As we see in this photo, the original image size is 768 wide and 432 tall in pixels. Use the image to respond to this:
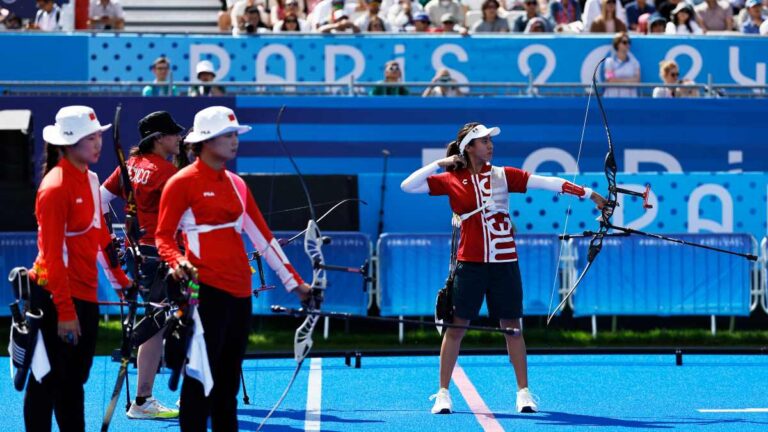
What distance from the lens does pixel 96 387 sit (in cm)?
1053

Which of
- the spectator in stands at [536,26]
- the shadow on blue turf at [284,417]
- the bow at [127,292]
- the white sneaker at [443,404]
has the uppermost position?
the spectator in stands at [536,26]

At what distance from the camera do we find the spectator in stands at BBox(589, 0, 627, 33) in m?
17.3

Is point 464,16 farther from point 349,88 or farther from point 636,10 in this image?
point 349,88

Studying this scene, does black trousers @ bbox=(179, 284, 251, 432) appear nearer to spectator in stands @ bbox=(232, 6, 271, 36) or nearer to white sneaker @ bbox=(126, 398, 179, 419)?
white sneaker @ bbox=(126, 398, 179, 419)

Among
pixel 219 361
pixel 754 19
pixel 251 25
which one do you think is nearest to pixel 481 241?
pixel 219 361

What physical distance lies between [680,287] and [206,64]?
5.92 metres

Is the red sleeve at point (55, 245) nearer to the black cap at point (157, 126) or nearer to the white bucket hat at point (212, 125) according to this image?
the white bucket hat at point (212, 125)

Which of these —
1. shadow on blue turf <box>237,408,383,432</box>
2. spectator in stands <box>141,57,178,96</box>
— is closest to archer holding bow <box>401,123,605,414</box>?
shadow on blue turf <box>237,408,383,432</box>

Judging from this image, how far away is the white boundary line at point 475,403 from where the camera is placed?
8.56m

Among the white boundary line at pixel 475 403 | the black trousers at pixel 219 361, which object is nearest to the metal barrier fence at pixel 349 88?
the white boundary line at pixel 475 403

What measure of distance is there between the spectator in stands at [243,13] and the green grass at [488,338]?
4241 mm

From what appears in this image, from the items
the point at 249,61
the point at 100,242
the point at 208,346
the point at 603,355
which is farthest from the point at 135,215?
the point at 249,61

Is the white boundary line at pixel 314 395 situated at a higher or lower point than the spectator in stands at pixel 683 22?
lower

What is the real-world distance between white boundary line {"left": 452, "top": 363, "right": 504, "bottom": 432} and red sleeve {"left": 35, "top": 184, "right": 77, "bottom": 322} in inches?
125
